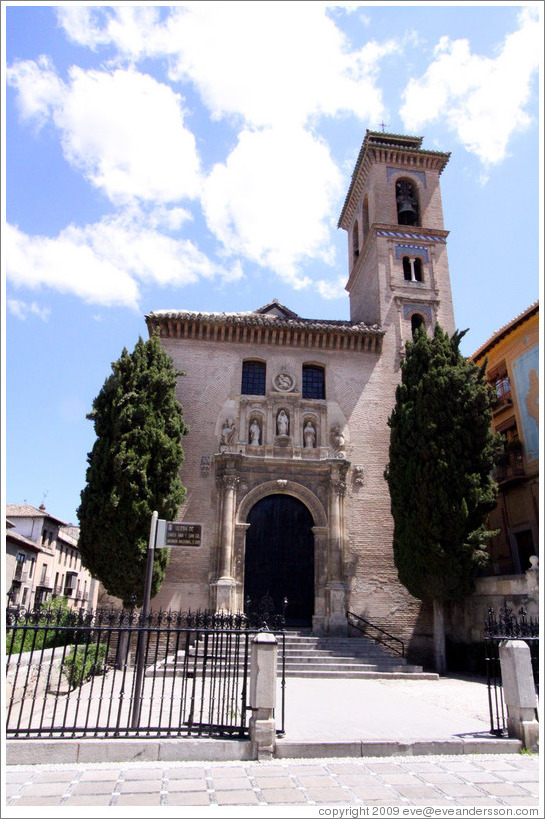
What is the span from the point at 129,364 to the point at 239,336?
15.1 feet

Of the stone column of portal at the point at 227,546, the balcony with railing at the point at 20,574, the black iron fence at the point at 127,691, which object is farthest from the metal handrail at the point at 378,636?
the balcony with railing at the point at 20,574

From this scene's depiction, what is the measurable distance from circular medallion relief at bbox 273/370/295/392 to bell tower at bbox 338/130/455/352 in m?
4.19

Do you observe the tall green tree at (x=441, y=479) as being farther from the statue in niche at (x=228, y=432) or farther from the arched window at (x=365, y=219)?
the arched window at (x=365, y=219)

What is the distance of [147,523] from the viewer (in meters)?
15.0

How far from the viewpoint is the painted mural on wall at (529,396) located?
1903 centimetres

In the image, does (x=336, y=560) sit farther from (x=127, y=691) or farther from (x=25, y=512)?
(x=25, y=512)

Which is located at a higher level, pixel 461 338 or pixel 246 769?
pixel 461 338

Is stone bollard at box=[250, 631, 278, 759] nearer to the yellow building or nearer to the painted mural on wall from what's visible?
the yellow building

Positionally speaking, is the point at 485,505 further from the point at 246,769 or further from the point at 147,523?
the point at 246,769

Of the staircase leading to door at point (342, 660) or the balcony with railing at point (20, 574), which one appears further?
the balcony with railing at point (20, 574)

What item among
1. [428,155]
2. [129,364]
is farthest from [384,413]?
[428,155]

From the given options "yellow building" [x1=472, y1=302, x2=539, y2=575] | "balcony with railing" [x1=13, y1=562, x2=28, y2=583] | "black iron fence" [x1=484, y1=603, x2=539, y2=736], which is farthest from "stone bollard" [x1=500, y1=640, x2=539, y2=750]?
"balcony with railing" [x1=13, y1=562, x2=28, y2=583]

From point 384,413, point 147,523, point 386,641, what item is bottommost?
point 386,641

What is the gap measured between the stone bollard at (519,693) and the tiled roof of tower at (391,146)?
21.7m
